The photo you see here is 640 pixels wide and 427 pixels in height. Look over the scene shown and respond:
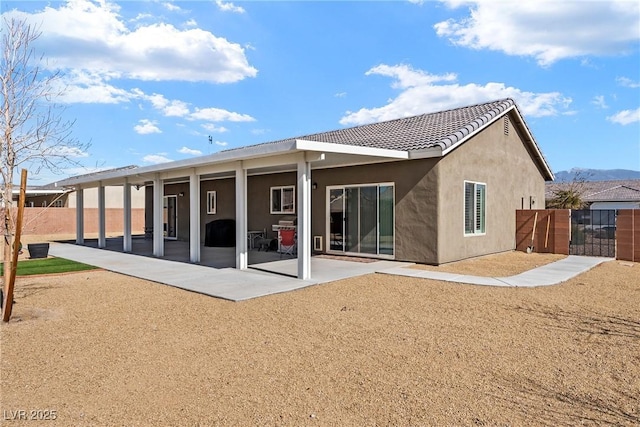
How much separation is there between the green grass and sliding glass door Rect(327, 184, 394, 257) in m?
7.04

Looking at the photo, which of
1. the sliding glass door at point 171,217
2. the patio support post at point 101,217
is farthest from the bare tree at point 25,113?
the sliding glass door at point 171,217

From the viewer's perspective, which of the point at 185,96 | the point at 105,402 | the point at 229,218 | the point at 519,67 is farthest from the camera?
the point at 185,96

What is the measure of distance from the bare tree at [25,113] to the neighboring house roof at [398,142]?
3.54 m

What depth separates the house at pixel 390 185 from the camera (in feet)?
33.6

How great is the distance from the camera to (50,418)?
3143mm

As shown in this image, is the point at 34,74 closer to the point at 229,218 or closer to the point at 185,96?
the point at 229,218

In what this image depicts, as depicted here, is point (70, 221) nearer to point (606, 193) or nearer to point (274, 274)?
point (274, 274)

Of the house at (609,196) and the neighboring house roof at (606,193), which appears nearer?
the house at (609,196)

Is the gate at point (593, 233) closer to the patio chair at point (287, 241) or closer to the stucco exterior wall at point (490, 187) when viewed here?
the stucco exterior wall at point (490, 187)

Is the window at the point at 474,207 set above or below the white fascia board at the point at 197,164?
below

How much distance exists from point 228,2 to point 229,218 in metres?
8.94

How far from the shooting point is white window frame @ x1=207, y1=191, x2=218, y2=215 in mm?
18414

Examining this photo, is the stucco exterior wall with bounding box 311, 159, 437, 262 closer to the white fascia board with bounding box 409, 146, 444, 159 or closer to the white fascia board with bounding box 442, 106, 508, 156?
the white fascia board with bounding box 409, 146, 444, 159

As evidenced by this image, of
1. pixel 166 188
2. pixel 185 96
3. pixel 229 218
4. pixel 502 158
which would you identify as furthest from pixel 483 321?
pixel 166 188
